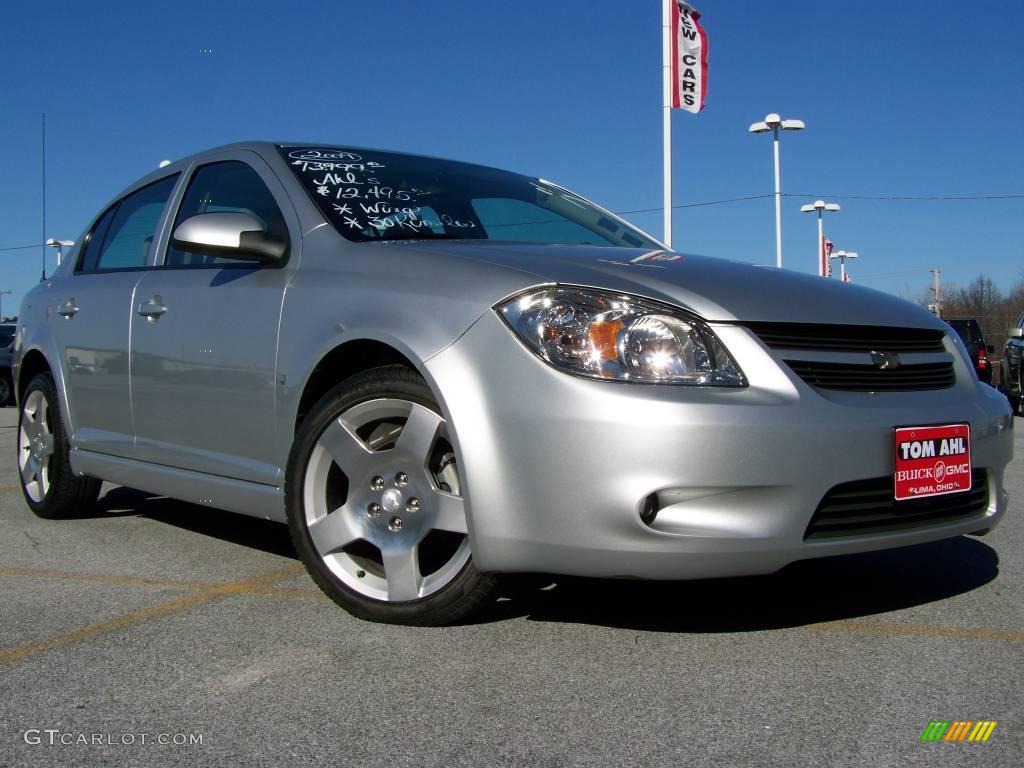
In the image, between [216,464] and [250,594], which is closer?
→ [250,594]

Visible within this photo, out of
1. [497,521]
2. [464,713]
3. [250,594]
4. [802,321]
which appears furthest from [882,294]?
[250,594]

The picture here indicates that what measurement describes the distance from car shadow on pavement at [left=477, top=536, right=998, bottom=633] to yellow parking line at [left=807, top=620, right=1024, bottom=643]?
0.22ft

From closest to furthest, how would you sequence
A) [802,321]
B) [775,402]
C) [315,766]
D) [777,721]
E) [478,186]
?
[315,766], [777,721], [775,402], [802,321], [478,186]

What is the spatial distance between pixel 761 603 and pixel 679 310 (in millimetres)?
1071

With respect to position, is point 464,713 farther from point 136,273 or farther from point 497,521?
point 136,273

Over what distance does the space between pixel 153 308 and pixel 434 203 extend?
1.15 metres

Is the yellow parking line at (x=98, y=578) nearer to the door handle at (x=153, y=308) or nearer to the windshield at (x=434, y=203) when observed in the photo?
the door handle at (x=153, y=308)

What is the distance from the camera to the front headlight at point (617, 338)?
2719mm

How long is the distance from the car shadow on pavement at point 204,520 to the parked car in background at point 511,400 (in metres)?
0.52

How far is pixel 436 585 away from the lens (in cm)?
296

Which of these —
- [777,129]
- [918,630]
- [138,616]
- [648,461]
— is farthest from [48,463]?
[777,129]

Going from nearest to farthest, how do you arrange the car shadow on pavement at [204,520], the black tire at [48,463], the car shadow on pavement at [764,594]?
the car shadow on pavement at [764,594] → the car shadow on pavement at [204,520] → the black tire at [48,463]
